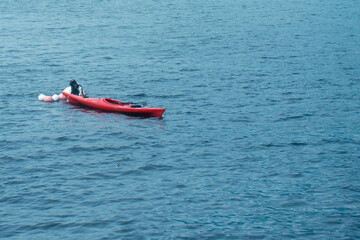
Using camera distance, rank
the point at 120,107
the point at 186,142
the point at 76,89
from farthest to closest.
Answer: the point at 76,89
the point at 120,107
the point at 186,142

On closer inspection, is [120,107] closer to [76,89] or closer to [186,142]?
[76,89]

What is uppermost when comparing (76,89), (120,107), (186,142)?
(76,89)

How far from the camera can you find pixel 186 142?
2733 centimetres

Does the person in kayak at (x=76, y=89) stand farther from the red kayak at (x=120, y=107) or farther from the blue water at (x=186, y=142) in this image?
the blue water at (x=186, y=142)

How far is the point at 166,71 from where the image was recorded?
4391 cm

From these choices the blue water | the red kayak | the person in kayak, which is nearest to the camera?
the blue water

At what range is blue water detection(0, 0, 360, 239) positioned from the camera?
64.9ft

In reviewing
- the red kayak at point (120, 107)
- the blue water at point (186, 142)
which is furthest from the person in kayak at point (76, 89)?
the blue water at point (186, 142)

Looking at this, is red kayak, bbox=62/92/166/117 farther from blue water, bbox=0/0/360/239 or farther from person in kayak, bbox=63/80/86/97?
person in kayak, bbox=63/80/86/97

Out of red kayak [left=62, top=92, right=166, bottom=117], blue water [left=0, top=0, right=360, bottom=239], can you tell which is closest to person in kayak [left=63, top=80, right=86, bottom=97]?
red kayak [left=62, top=92, right=166, bottom=117]

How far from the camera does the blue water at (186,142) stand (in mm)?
19781

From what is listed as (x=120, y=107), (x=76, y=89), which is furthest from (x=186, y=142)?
(x=76, y=89)

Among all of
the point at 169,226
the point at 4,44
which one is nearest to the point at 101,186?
the point at 169,226

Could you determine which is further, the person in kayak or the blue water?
the person in kayak
